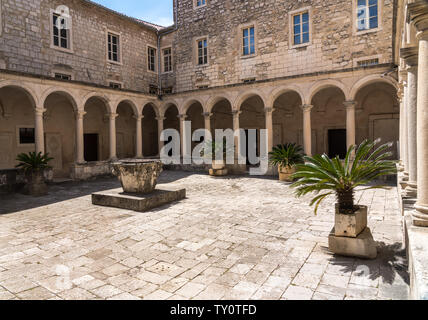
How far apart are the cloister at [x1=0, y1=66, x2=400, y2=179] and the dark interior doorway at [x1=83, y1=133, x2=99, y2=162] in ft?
0.20

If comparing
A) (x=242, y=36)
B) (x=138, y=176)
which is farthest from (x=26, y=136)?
(x=242, y=36)

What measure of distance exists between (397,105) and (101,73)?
1611 centimetres

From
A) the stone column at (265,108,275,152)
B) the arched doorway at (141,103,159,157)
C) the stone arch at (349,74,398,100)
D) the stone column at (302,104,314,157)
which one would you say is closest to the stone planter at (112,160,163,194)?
the stone column at (265,108,275,152)

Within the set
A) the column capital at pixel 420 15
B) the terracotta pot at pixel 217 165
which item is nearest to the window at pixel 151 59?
the terracotta pot at pixel 217 165

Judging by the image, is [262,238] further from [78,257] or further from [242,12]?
[242,12]

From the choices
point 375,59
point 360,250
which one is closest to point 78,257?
point 360,250

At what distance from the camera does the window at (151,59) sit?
20094 mm

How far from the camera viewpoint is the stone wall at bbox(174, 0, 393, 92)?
13.5 meters

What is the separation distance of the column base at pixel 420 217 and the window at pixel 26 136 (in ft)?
50.3

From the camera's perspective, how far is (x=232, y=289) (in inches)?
123

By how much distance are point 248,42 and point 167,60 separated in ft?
22.0

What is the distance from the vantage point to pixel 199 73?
18406mm

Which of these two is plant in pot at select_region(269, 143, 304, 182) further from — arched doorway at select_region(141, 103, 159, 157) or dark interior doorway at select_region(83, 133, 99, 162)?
arched doorway at select_region(141, 103, 159, 157)

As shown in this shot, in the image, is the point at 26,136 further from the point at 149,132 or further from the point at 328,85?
the point at 328,85
